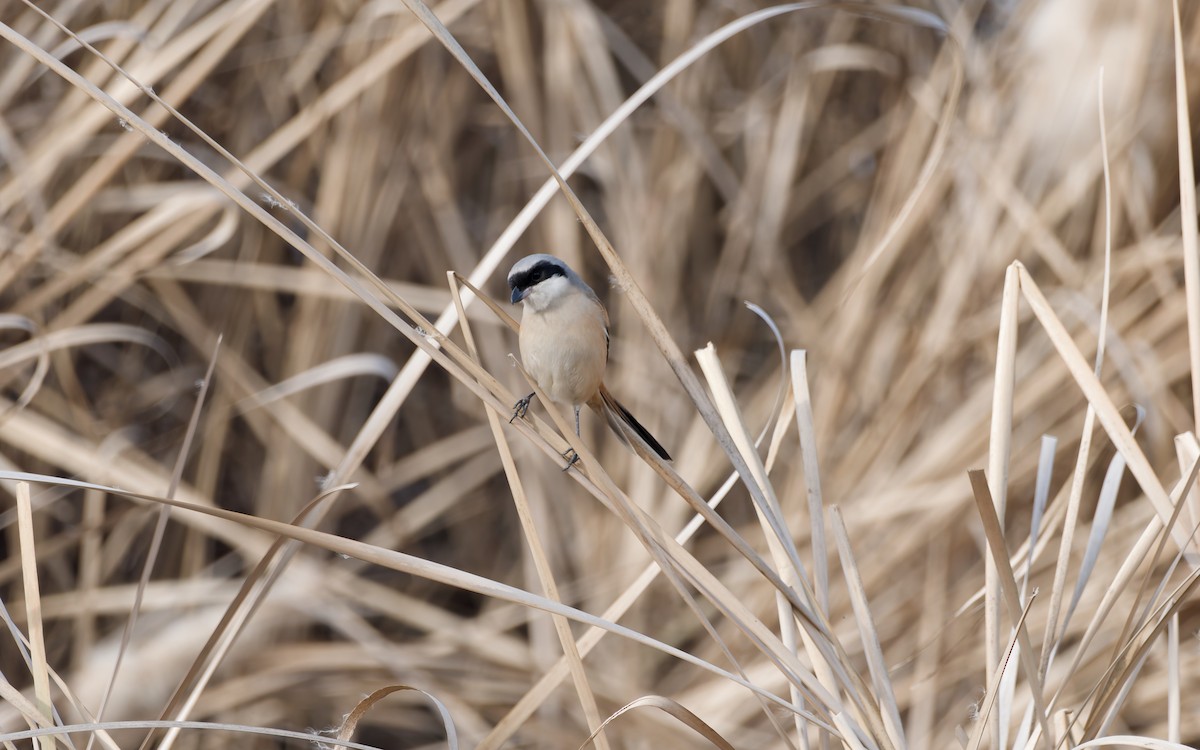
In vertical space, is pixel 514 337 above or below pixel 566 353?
below

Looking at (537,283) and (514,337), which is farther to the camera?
(514,337)

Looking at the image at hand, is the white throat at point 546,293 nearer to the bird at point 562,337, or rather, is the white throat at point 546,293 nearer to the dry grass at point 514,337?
the bird at point 562,337

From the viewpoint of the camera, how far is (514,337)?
2.21 meters

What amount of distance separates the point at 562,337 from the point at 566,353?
0.9 inches

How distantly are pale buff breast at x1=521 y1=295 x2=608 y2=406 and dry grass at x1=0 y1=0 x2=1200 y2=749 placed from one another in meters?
0.27

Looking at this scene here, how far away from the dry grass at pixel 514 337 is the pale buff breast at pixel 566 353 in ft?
0.89

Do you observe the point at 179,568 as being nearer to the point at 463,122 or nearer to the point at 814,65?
the point at 463,122

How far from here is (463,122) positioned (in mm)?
2125

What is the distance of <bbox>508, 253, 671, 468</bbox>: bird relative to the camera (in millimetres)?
1229

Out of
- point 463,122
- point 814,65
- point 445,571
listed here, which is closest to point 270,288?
point 463,122

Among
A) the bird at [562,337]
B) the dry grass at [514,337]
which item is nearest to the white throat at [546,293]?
the bird at [562,337]

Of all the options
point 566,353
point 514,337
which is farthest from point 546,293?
point 514,337

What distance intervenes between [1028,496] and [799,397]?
3.59 ft

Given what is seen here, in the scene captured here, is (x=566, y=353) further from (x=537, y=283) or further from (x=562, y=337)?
(x=537, y=283)
